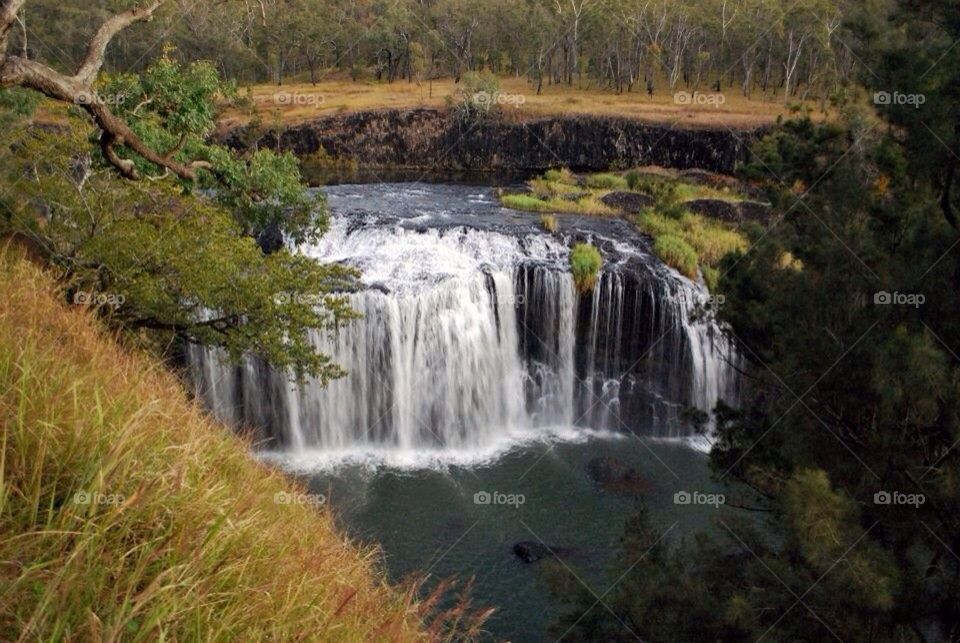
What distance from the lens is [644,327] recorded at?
72.9 feet

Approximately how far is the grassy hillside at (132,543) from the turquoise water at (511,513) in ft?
29.4

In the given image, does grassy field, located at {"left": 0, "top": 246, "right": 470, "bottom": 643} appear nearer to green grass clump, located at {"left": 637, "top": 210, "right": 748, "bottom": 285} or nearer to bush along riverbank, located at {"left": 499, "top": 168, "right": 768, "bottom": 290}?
bush along riverbank, located at {"left": 499, "top": 168, "right": 768, "bottom": 290}

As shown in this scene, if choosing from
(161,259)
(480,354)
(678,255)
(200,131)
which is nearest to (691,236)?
(678,255)

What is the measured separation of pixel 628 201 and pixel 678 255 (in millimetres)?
6859

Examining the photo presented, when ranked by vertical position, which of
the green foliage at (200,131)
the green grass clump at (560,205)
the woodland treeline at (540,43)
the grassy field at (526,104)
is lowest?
the green grass clump at (560,205)

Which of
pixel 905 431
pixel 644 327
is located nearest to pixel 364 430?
pixel 644 327

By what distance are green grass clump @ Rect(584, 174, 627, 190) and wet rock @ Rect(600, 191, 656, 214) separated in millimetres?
4142

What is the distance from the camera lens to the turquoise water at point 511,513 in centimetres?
1368

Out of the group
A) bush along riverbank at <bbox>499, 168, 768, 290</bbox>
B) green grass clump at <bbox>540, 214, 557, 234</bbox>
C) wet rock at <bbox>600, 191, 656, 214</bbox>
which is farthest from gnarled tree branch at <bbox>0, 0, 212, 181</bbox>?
wet rock at <bbox>600, 191, 656, 214</bbox>

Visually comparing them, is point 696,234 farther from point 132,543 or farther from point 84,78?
point 132,543

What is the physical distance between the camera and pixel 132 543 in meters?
2.98

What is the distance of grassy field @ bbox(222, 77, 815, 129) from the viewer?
162ft

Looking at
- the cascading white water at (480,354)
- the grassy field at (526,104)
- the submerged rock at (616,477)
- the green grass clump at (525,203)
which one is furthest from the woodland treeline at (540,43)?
the submerged rock at (616,477)

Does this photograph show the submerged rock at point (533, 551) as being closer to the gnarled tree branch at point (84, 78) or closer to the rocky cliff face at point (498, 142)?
the gnarled tree branch at point (84, 78)
